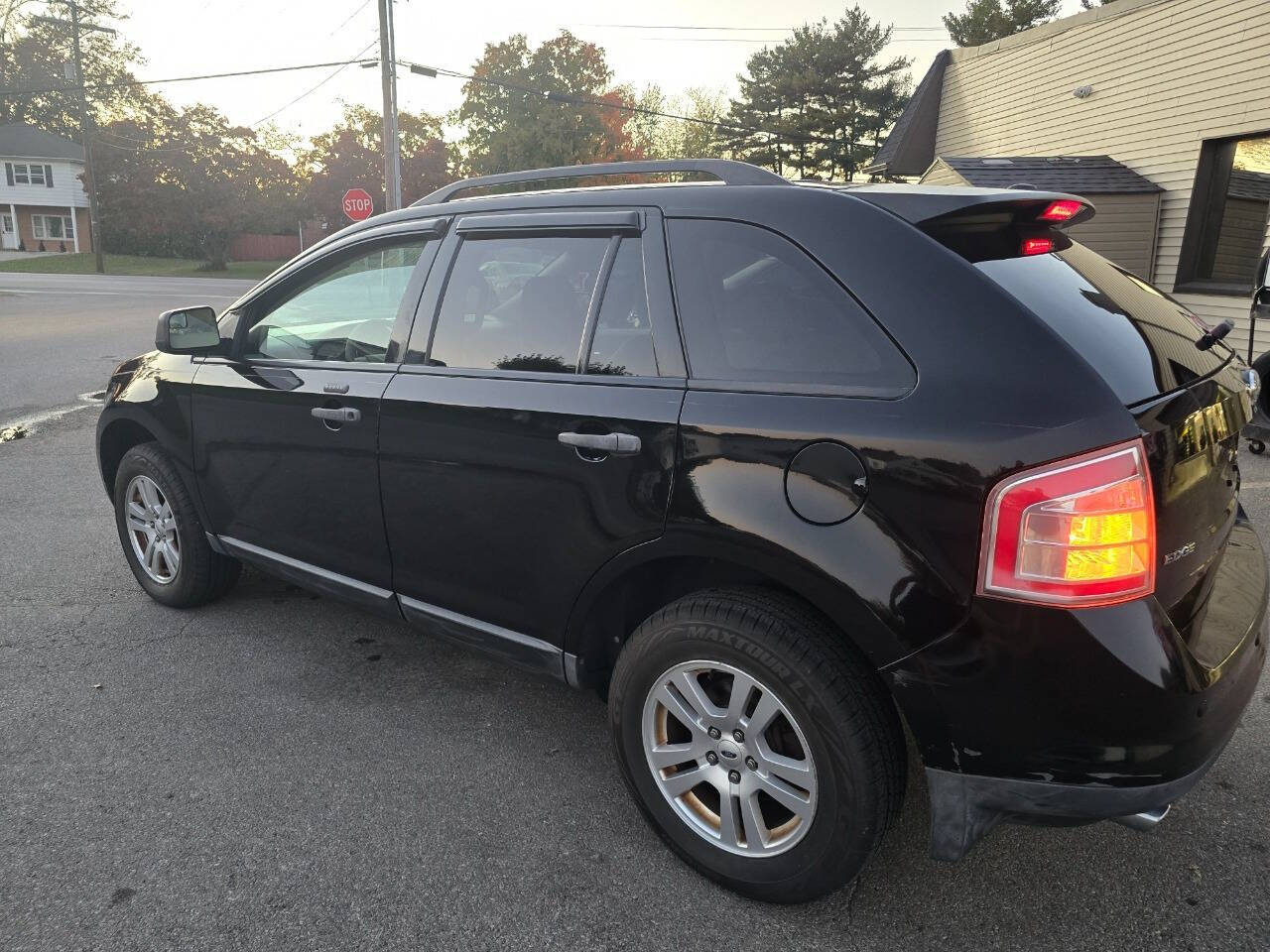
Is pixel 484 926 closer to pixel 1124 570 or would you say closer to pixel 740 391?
pixel 740 391

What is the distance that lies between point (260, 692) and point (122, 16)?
267 ft

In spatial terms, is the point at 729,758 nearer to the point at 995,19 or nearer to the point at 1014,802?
the point at 1014,802

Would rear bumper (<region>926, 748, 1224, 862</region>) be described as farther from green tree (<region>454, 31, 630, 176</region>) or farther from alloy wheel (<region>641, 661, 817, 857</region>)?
green tree (<region>454, 31, 630, 176</region>)

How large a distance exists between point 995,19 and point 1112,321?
40662 mm

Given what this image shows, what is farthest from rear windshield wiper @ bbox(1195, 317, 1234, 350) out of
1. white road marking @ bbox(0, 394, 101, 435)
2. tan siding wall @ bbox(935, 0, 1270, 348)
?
tan siding wall @ bbox(935, 0, 1270, 348)

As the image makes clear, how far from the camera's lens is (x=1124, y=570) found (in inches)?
73.2

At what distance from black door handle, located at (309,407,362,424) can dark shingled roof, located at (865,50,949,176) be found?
54.5 feet

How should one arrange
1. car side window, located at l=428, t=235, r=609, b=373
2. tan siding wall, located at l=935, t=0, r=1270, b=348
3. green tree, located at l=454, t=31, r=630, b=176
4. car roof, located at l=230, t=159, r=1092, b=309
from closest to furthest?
1. car roof, located at l=230, t=159, r=1092, b=309
2. car side window, located at l=428, t=235, r=609, b=373
3. tan siding wall, located at l=935, t=0, r=1270, b=348
4. green tree, located at l=454, t=31, r=630, b=176

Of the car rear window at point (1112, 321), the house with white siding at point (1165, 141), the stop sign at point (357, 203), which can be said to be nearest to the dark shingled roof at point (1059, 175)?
the house with white siding at point (1165, 141)

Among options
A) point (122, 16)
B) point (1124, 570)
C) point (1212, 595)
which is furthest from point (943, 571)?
point (122, 16)

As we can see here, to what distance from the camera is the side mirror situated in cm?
370

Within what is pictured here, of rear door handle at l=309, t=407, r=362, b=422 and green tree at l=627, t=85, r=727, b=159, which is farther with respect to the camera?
green tree at l=627, t=85, r=727, b=159

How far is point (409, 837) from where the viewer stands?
260cm

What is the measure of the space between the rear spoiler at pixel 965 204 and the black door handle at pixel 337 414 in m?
1.75
